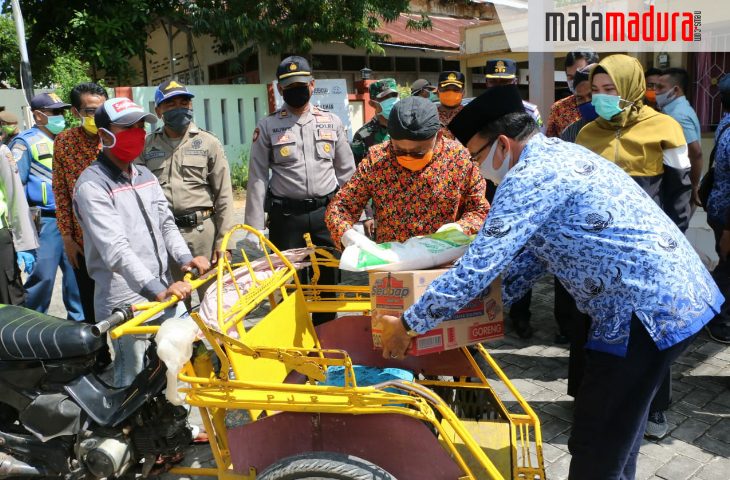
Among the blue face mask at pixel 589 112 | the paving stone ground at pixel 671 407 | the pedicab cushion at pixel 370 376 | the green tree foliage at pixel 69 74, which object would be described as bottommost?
the paving stone ground at pixel 671 407

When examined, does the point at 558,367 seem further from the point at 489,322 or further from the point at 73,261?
the point at 73,261

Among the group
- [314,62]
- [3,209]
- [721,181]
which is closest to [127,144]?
[3,209]

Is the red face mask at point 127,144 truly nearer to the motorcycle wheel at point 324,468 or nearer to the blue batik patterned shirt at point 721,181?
the motorcycle wheel at point 324,468

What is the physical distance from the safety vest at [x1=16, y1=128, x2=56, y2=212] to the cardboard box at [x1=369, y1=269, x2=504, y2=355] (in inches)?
143

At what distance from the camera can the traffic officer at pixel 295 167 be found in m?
4.17

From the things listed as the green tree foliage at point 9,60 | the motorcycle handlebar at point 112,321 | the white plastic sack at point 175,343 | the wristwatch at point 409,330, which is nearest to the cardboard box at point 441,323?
the wristwatch at point 409,330

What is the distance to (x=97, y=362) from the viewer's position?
2.86 metres

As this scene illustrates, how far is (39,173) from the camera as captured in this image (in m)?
4.84

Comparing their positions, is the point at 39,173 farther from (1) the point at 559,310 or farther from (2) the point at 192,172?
(1) the point at 559,310

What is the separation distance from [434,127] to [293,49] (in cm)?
1132

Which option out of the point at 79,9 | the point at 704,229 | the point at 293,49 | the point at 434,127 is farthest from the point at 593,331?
the point at 79,9

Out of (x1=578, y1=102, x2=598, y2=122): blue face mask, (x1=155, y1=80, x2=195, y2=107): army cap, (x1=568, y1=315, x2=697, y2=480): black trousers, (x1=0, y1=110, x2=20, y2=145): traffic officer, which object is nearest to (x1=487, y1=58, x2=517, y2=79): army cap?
(x1=578, y1=102, x2=598, y2=122): blue face mask

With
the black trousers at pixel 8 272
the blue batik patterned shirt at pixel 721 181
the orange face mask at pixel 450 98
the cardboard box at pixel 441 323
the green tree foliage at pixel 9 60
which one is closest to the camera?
the cardboard box at pixel 441 323

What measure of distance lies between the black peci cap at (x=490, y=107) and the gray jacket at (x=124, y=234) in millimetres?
1616
